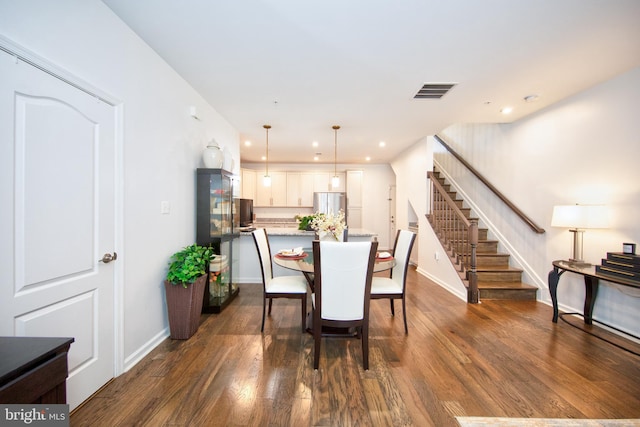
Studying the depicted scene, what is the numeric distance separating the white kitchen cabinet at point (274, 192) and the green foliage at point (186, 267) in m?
4.58

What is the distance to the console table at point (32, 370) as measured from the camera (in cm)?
81

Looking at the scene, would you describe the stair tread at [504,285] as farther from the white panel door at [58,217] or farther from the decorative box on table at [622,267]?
the white panel door at [58,217]

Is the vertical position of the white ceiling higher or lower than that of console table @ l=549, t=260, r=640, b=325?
higher

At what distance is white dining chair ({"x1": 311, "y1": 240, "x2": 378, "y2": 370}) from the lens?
1909 mm

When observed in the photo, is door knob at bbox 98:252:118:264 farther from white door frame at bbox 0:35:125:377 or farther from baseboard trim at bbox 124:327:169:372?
baseboard trim at bbox 124:327:169:372

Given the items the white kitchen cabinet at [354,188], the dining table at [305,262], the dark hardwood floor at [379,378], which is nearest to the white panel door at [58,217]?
the dark hardwood floor at [379,378]

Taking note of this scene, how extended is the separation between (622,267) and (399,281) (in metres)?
1.99

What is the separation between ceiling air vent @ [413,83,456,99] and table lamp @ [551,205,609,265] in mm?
1918

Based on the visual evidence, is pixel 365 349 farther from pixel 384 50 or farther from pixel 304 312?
pixel 384 50

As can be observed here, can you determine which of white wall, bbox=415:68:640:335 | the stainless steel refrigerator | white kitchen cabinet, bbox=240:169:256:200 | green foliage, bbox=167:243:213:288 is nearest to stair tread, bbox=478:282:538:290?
white wall, bbox=415:68:640:335

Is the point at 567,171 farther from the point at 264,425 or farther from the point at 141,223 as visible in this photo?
the point at 141,223

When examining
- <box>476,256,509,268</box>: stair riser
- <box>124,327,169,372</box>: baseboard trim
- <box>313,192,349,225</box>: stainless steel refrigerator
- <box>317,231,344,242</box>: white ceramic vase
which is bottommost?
<box>124,327,169,372</box>: baseboard trim

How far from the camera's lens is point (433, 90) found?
9.71 ft

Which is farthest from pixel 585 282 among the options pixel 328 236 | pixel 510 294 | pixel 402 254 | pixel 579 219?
pixel 328 236
